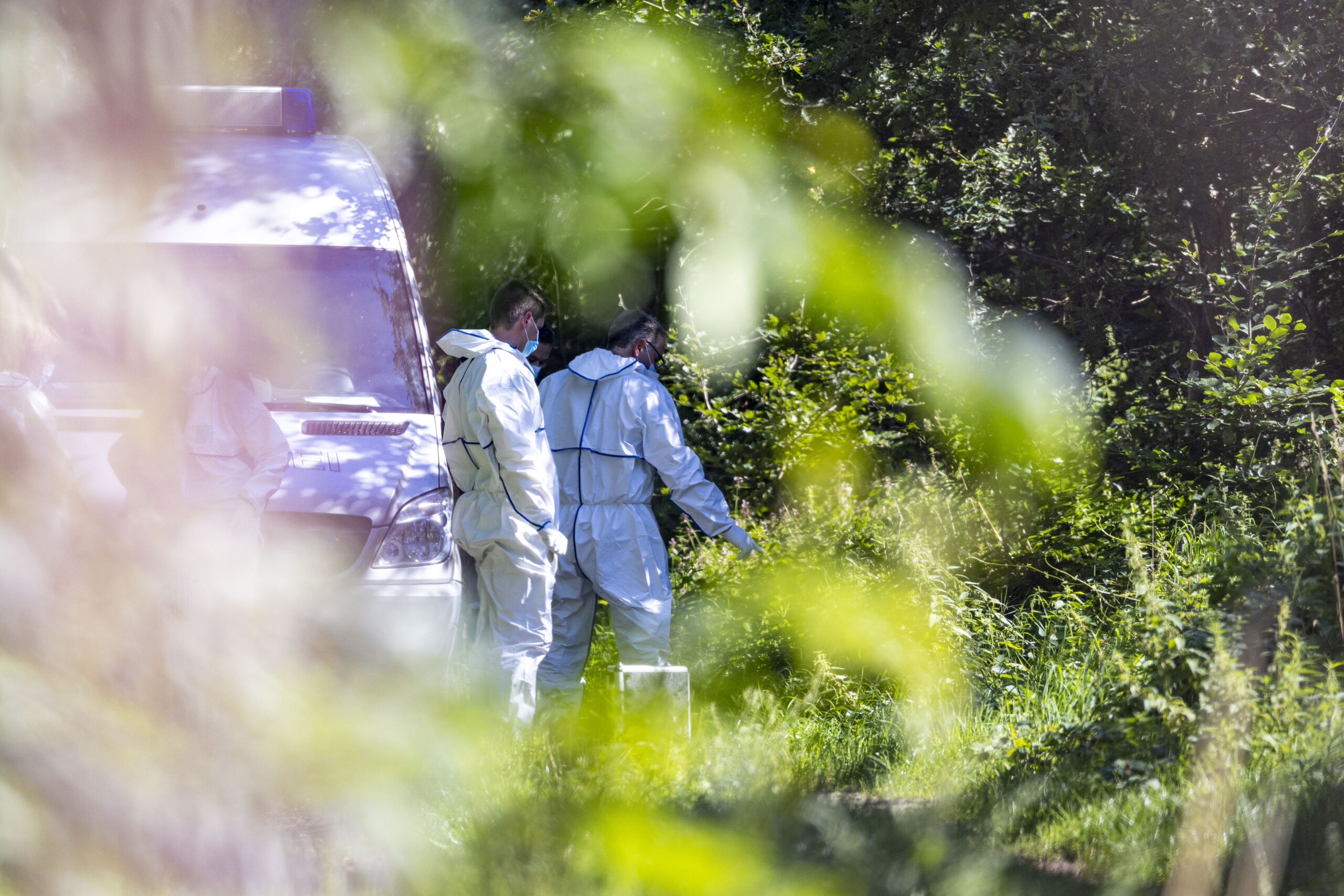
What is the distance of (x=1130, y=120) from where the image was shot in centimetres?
558

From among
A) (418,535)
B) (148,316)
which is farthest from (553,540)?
(148,316)

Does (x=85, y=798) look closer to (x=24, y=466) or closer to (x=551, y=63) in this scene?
(x=24, y=466)

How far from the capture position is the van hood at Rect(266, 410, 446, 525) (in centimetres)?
434

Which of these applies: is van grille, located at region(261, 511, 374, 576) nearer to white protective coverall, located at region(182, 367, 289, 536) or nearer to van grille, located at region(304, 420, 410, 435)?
white protective coverall, located at region(182, 367, 289, 536)

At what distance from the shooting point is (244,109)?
3.52 meters

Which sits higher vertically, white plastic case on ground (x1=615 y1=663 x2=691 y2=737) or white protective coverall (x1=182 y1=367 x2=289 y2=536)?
white protective coverall (x1=182 y1=367 x2=289 y2=536)

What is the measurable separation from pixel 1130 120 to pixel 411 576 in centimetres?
401

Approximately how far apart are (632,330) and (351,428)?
4.75 feet

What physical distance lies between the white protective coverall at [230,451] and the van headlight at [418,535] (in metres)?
0.50

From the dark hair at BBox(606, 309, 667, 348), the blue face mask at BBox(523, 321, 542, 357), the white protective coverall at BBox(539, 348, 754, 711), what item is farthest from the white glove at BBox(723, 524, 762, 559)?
the blue face mask at BBox(523, 321, 542, 357)

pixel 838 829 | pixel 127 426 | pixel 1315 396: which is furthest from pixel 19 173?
pixel 1315 396

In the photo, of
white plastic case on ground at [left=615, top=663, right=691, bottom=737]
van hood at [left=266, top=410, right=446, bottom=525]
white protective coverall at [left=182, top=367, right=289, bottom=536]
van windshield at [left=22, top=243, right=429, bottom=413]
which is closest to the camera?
van windshield at [left=22, top=243, right=429, bottom=413]

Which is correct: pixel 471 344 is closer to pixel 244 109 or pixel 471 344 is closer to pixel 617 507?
pixel 617 507

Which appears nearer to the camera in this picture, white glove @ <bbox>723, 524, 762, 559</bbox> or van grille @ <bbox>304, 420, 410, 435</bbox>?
van grille @ <bbox>304, 420, 410, 435</bbox>
